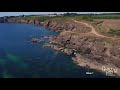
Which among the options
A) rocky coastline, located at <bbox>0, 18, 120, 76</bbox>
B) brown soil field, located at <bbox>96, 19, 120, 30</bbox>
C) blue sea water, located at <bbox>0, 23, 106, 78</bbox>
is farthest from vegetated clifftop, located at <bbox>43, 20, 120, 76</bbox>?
brown soil field, located at <bbox>96, 19, 120, 30</bbox>

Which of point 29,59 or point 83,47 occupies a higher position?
point 83,47

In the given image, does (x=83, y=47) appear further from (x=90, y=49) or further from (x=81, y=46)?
(x=90, y=49)

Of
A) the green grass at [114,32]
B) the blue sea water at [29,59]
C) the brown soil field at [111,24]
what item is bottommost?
the blue sea water at [29,59]

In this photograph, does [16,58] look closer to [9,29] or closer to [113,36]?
→ [9,29]

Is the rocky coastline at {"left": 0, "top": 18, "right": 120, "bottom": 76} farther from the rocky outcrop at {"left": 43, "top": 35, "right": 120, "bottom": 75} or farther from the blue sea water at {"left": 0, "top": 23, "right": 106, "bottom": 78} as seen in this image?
the blue sea water at {"left": 0, "top": 23, "right": 106, "bottom": 78}

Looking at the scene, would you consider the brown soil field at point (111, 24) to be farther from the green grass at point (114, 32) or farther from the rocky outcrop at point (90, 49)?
the rocky outcrop at point (90, 49)

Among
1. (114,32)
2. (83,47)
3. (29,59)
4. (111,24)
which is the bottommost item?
(29,59)

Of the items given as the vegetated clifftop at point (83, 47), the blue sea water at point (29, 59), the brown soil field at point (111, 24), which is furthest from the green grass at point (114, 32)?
the blue sea water at point (29, 59)

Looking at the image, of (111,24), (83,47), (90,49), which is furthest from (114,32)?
(83,47)

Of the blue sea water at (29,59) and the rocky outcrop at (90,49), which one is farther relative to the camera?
the rocky outcrop at (90,49)
